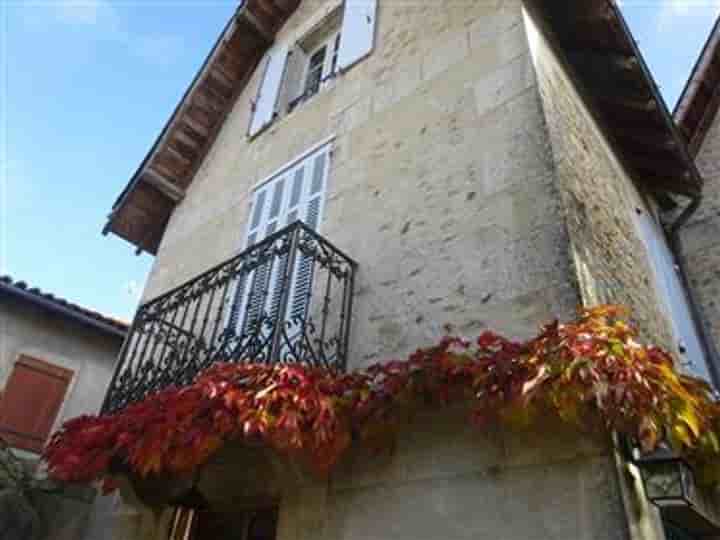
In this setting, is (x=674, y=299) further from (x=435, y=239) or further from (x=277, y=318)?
(x=277, y=318)

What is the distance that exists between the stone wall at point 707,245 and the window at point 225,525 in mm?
5246

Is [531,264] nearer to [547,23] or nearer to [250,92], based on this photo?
[547,23]

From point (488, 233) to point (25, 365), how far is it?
7307 millimetres

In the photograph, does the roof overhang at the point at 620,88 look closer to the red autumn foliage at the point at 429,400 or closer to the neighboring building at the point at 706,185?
the neighboring building at the point at 706,185

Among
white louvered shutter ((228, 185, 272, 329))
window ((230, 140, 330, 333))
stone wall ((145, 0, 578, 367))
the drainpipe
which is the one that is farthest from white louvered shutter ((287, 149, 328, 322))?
the drainpipe

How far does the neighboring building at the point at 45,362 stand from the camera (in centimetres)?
788

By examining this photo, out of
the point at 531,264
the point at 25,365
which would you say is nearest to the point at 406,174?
Result: the point at 531,264

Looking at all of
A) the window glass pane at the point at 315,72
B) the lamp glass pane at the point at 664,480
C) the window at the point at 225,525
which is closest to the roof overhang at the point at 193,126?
the window glass pane at the point at 315,72

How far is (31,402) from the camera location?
807cm

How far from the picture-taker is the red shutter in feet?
25.5

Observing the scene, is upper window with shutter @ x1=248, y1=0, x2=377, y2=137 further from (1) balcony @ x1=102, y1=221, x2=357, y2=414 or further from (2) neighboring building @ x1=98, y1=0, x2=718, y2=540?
(1) balcony @ x1=102, y1=221, x2=357, y2=414

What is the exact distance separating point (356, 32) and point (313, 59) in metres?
1.53

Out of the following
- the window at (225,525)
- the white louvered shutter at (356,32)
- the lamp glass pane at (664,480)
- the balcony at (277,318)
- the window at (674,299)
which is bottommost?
the window at (225,525)

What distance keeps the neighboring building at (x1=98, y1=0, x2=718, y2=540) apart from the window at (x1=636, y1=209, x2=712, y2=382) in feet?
0.15
